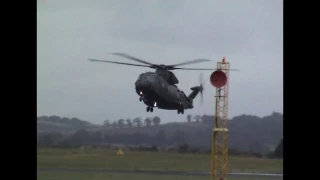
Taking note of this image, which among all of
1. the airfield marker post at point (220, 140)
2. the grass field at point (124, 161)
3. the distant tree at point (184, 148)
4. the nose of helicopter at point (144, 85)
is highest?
the nose of helicopter at point (144, 85)

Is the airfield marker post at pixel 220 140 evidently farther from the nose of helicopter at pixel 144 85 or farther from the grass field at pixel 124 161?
the grass field at pixel 124 161

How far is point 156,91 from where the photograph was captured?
902 centimetres

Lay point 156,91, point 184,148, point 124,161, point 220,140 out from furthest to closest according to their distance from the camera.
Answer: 1. point 124,161
2. point 156,91
3. point 184,148
4. point 220,140

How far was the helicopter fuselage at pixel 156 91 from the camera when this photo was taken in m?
9.01

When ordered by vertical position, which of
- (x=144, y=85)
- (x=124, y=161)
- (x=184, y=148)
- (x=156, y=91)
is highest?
(x=144, y=85)

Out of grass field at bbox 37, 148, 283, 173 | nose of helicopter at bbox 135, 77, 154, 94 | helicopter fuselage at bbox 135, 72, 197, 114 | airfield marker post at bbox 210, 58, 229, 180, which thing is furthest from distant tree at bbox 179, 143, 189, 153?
airfield marker post at bbox 210, 58, 229, 180

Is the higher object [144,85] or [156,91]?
[144,85]

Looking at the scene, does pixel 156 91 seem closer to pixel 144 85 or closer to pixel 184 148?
pixel 144 85

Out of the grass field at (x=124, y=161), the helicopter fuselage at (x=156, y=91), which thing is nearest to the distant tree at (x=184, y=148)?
the helicopter fuselage at (x=156, y=91)

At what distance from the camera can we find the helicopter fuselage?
9008mm

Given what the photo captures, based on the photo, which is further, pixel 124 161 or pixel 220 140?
pixel 124 161

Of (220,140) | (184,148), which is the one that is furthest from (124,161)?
(220,140)
